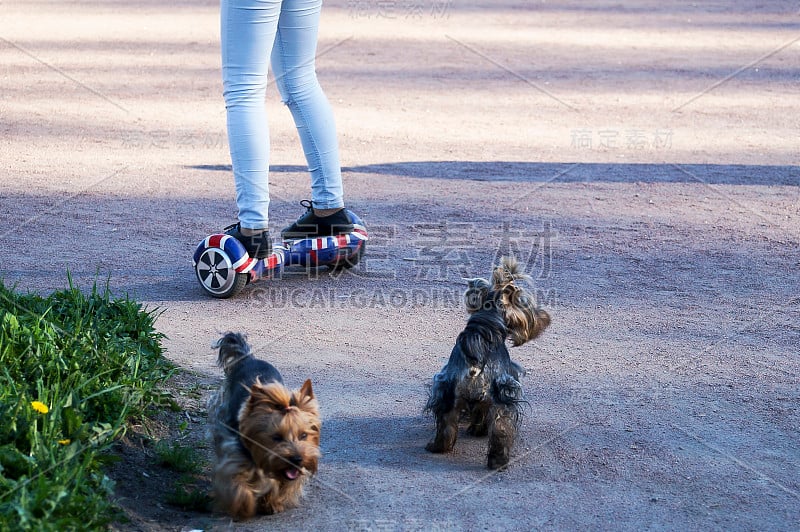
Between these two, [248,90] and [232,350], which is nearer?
[232,350]

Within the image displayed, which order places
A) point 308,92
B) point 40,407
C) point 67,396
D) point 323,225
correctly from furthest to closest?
point 323,225, point 308,92, point 67,396, point 40,407

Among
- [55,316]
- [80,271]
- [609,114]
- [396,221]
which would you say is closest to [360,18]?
[609,114]

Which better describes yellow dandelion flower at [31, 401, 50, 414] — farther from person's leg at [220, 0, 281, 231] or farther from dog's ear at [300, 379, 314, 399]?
person's leg at [220, 0, 281, 231]

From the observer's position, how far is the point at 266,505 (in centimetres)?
374

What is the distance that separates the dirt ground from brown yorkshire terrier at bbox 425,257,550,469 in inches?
5.9

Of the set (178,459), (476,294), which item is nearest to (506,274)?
(476,294)

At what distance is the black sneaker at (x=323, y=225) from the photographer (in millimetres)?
6512

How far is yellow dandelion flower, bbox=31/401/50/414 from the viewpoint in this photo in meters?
3.69

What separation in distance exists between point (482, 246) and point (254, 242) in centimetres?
190

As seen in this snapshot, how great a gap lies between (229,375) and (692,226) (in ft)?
16.3

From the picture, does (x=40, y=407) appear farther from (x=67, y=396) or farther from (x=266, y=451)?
(x=266, y=451)

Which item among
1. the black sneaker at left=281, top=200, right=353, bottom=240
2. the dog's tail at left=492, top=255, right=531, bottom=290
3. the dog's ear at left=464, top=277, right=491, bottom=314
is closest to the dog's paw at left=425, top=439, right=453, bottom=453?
the dog's ear at left=464, top=277, right=491, bottom=314

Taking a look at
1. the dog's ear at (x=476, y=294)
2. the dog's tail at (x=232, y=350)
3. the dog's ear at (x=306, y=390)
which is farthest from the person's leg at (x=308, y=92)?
the dog's ear at (x=306, y=390)

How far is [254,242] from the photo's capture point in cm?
606
